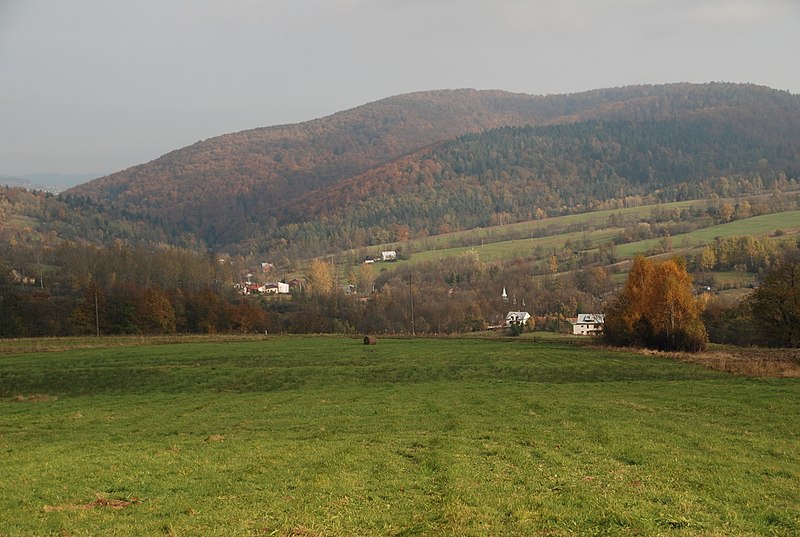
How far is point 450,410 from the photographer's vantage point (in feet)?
87.4

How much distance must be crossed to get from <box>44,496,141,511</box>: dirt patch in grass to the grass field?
5 centimetres

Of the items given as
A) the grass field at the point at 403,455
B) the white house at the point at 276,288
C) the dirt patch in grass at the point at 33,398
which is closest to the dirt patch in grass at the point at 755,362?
the grass field at the point at 403,455

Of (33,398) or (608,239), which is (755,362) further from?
(608,239)

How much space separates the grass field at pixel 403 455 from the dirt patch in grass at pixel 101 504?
0.17 feet

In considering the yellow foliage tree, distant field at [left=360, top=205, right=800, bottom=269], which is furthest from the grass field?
distant field at [left=360, top=205, right=800, bottom=269]

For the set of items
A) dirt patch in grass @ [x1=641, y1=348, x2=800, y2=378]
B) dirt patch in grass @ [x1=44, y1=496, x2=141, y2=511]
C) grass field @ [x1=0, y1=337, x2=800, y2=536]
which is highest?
dirt patch in grass @ [x1=44, y1=496, x2=141, y2=511]

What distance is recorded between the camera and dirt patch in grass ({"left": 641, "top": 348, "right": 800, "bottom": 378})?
3806 cm

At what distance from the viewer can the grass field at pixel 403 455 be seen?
435 inches

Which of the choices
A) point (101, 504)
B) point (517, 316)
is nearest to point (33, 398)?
point (101, 504)

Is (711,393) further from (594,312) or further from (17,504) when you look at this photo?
(594,312)

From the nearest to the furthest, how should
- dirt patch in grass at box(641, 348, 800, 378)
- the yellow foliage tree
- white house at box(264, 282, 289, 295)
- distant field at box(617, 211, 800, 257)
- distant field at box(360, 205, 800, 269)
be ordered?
dirt patch in grass at box(641, 348, 800, 378), distant field at box(617, 211, 800, 257), the yellow foliage tree, distant field at box(360, 205, 800, 269), white house at box(264, 282, 289, 295)

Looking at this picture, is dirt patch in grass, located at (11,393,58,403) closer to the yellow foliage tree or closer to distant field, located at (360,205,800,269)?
the yellow foliage tree

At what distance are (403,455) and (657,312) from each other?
4965 centimetres

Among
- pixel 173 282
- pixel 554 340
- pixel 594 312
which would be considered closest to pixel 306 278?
pixel 173 282
